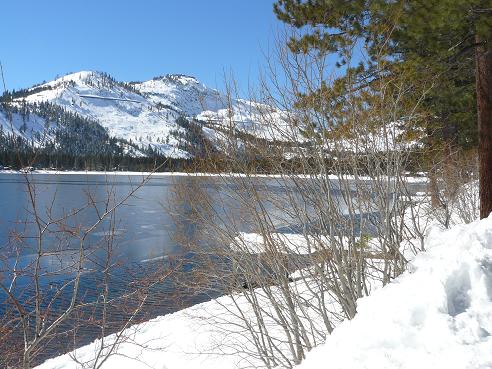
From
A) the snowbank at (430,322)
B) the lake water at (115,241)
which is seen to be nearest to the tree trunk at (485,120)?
the lake water at (115,241)

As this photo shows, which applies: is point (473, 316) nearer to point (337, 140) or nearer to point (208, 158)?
point (337, 140)

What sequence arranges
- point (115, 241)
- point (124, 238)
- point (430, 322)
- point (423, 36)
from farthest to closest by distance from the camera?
point (124, 238) < point (115, 241) < point (423, 36) < point (430, 322)

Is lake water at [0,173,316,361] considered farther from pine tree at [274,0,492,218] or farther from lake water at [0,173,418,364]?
pine tree at [274,0,492,218]

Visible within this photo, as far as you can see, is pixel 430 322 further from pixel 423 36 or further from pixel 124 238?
pixel 124 238

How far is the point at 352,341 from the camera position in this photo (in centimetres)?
345

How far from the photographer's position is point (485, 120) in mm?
7594

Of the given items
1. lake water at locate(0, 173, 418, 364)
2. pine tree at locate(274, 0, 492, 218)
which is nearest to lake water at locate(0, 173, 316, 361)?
lake water at locate(0, 173, 418, 364)

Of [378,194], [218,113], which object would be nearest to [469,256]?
[378,194]

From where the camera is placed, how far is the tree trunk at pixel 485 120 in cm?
745

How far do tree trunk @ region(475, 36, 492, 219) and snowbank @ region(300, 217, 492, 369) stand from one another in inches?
145

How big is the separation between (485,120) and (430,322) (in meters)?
5.39

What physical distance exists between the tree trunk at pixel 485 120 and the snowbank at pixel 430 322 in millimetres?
3672

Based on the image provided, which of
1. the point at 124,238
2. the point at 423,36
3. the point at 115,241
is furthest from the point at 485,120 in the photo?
the point at 124,238

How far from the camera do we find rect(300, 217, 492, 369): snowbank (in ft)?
10.0
